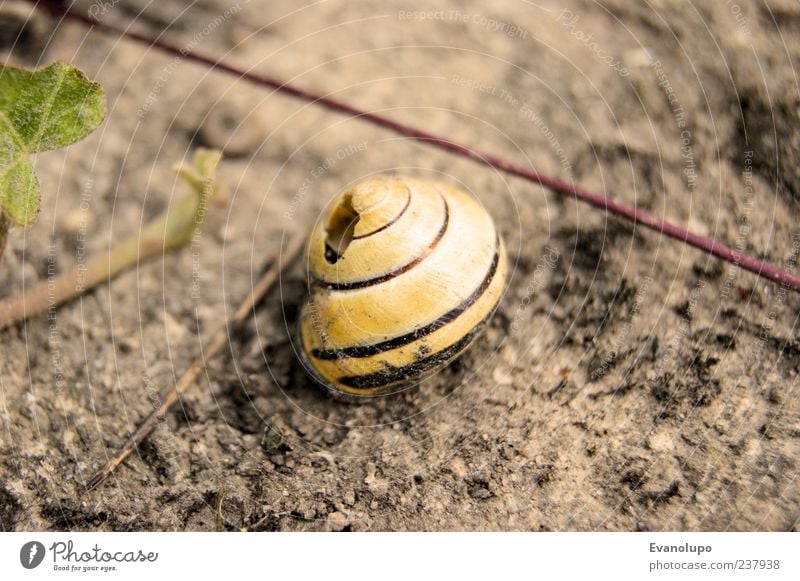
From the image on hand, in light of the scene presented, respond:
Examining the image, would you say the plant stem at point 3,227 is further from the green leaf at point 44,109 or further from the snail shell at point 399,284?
the snail shell at point 399,284

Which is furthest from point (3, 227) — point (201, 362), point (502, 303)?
point (502, 303)

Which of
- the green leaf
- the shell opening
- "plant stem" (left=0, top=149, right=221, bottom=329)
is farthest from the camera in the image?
"plant stem" (left=0, top=149, right=221, bottom=329)

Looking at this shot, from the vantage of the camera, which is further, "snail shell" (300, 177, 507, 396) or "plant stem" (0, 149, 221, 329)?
"plant stem" (0, 149, 221, 329)

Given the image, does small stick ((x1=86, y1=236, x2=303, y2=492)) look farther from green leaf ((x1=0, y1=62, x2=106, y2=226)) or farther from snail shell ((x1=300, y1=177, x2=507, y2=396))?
green leaf ((x1=0, y1=62, x2=106, y2=226))

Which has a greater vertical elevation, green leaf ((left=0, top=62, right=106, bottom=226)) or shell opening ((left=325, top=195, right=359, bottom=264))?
green leaf ((left=0, top=62, right=106, bottom=226))

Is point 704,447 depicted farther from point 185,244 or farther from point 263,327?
point 185,244

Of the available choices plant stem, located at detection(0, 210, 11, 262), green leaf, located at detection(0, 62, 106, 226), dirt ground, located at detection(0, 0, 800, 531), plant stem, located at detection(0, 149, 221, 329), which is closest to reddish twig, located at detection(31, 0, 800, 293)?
dirt ground, located at detection(0, 0, 800, 531)
